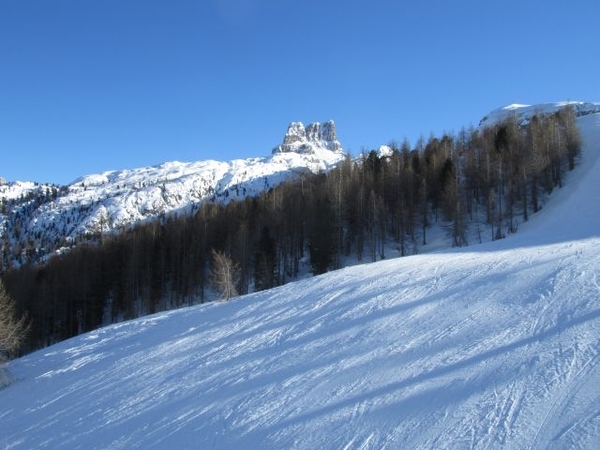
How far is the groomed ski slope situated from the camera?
31.3 feet

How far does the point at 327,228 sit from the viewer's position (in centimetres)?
5506

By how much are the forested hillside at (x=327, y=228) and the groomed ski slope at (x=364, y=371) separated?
2881 centimetres

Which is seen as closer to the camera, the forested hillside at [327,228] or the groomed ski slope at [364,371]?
the groomed ski slope at [364,371]

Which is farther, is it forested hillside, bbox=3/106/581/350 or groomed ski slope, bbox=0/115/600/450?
forested hillside, bbox=3/106/581/350

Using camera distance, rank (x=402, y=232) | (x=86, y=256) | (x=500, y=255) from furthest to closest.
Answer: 1. (x=86, y=256)
2. (x=402, y=232)
3. (x=500, y=255)

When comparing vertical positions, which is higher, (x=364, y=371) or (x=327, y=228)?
(x=327, y=228)

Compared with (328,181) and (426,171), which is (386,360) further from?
(328,181)

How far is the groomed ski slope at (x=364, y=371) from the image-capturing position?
9539 mm

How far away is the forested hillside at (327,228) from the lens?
5450 centimetres

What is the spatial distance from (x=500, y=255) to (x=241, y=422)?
17984mm

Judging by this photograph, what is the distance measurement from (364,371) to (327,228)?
42247 mm

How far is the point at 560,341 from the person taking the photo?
1170 cm

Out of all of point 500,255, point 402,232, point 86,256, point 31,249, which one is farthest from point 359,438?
point 31,249

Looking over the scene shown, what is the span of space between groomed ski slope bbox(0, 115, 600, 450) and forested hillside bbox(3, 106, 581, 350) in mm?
Answer: 28807
